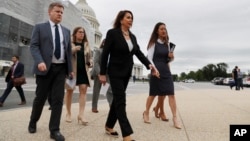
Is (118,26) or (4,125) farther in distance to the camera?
(4,125)

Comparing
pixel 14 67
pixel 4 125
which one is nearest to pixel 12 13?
pixel 14 67

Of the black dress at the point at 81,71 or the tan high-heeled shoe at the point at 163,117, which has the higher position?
the black dress at the point at 81,71

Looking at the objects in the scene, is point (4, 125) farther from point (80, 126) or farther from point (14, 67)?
point (14, 67)

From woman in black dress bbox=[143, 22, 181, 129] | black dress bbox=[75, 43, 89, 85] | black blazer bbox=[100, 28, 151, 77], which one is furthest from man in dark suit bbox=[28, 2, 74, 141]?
woman in black dress bbox=[143, 22, 181, 129]

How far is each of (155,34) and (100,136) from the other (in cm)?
234

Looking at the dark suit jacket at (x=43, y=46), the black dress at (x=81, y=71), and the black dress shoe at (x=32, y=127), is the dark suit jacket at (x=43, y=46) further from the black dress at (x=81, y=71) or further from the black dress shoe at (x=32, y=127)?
the black dress at (x=81, y=71)

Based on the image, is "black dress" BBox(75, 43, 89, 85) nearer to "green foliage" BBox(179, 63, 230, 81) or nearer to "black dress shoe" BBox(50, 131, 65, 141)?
"black dress shoe" BBox(50, 131, 65, 141)

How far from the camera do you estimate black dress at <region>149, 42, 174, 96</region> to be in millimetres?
5203

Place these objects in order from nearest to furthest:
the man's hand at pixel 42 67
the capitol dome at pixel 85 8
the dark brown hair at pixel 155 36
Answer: the man's hand at pixel 42 67 < the dark brown hair at pixel 155 36 < the capitol dome at pixel 85 8

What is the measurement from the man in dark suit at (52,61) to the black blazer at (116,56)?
2.16 ft

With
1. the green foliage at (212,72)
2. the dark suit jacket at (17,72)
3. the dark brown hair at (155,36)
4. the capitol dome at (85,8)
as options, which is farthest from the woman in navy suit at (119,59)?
the green foliage at (212,72)

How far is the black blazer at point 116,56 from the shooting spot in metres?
3.87

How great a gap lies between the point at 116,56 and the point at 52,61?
96 cm

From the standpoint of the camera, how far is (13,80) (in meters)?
9.74
